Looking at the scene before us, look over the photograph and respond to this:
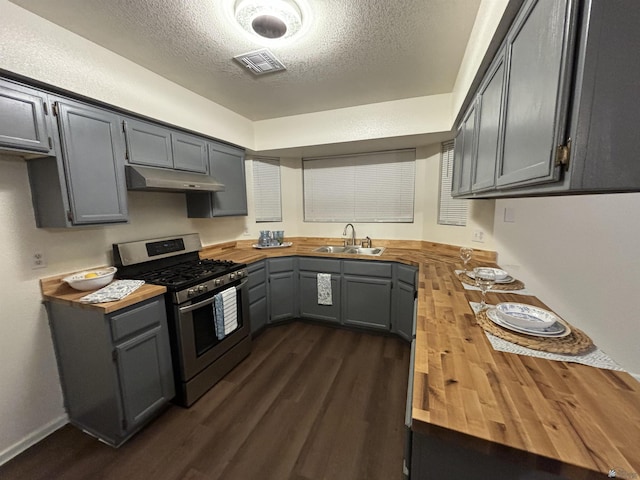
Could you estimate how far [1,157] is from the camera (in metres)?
1.48

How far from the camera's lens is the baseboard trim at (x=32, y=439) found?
1.51m

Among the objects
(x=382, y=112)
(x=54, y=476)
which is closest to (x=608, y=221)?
(x=382, y=112)

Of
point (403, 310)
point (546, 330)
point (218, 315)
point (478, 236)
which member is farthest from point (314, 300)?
point (546, 330)

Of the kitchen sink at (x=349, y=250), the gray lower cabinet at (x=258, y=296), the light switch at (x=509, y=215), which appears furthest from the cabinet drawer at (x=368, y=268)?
the light switch at (x=509, y=215)

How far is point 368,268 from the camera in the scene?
2748mm

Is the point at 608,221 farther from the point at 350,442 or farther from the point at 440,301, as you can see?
the point at 350,442

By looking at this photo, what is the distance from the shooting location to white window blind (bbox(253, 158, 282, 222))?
345cm

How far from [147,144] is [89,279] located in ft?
3.50

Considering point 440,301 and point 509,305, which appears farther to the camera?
point 440,301

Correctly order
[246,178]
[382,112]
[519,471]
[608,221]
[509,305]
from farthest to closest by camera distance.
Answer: [246,178] < [382,112] < [608,221] < [509,305] < [519,471]

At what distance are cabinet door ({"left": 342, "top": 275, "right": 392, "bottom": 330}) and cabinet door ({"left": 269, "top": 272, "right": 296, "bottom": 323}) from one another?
64 centimetres

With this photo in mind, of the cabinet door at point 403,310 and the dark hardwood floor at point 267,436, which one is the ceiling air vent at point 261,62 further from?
the dark hardwood floor at point 267,436

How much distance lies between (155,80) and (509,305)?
2.87m

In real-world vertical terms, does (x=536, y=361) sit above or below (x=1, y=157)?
below
